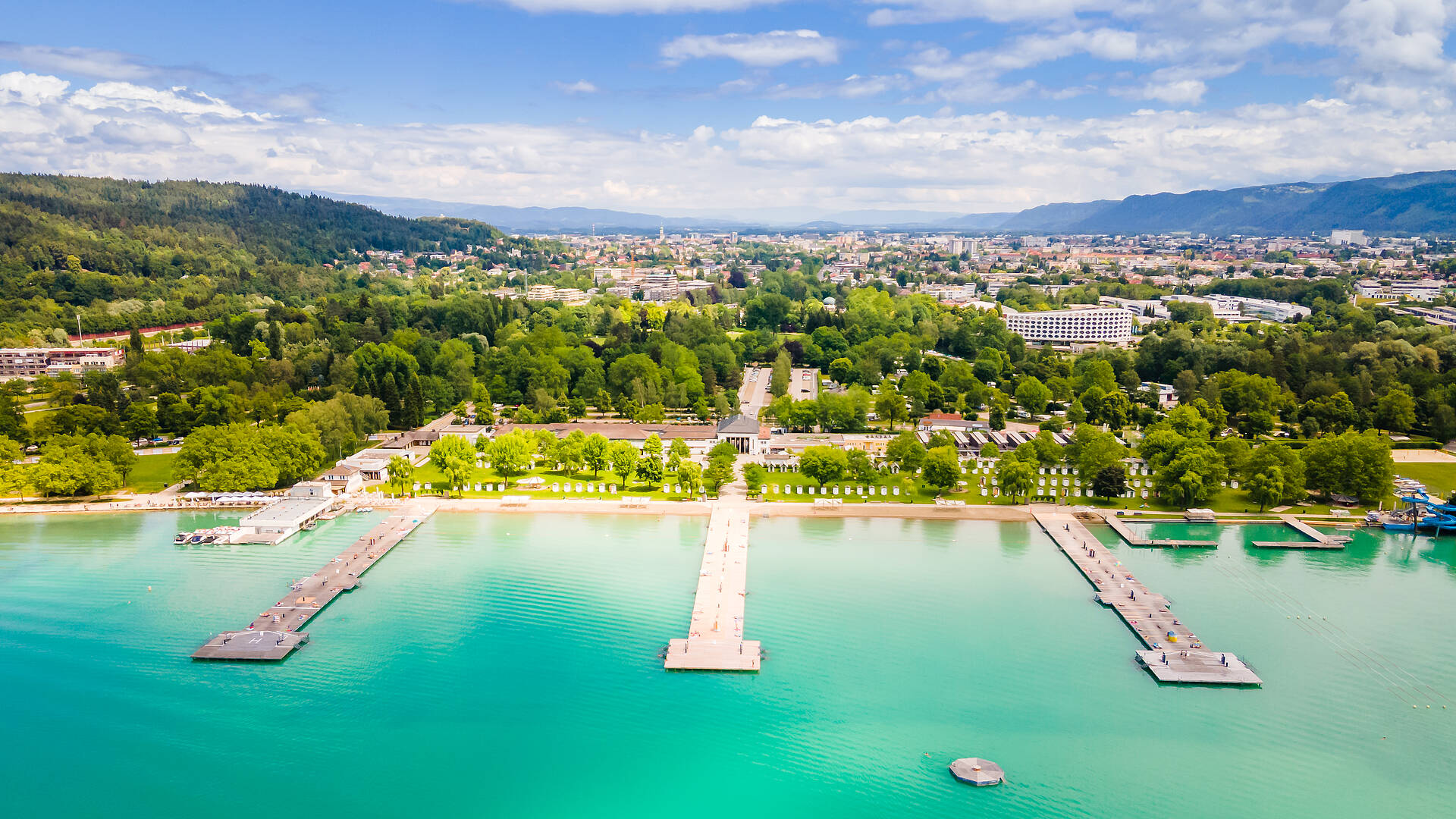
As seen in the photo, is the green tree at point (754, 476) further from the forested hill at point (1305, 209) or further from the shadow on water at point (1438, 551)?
the forested hill at point (1305, 209)

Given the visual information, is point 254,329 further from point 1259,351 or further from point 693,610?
point 1259,351

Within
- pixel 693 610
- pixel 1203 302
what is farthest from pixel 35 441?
pixel 1203 302

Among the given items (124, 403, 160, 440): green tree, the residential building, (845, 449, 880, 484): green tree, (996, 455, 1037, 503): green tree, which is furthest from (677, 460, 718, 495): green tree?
the residential building

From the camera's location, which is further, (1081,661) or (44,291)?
(44,291)

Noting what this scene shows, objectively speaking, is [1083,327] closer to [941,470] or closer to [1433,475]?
[1433,475]

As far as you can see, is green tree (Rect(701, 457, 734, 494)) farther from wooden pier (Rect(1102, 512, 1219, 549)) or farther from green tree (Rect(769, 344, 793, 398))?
green tree (Rect(769, 344, 793, 398))

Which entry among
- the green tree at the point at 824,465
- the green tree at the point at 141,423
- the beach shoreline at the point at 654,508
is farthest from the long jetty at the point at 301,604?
the green tree at the point at 141,423
